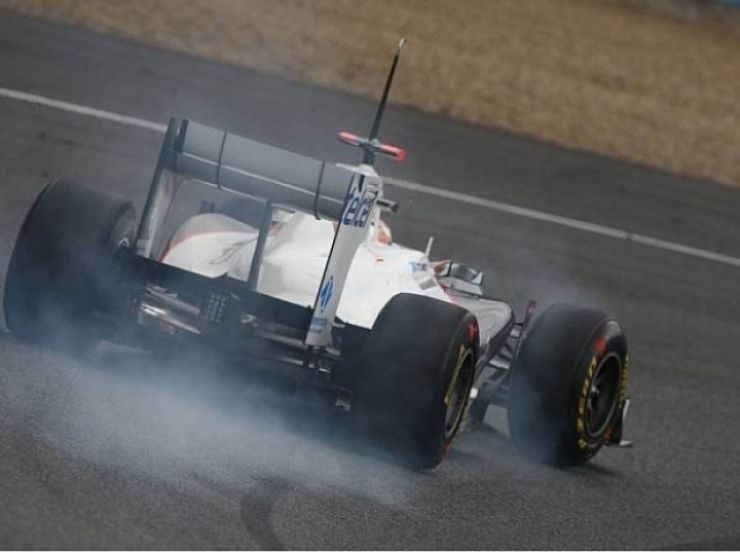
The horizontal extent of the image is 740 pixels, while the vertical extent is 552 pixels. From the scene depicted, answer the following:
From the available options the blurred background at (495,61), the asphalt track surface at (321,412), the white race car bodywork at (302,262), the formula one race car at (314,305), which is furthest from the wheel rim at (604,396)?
the blurred background at (495,61)

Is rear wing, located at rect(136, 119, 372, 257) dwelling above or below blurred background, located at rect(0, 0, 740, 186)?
below

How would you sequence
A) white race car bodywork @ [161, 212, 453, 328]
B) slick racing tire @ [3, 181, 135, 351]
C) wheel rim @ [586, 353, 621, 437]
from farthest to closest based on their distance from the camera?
wheel rim @ [586, 353, 621, 437] < white race car bodywork @ [161, 212, 453, 328] < slick racing tire @ [3, 181, 135, 351]

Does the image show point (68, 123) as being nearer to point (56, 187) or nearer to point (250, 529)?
point (56, 187)

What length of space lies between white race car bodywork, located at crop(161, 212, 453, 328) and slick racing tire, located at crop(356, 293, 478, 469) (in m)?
0.54

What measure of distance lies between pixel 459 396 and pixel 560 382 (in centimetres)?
59

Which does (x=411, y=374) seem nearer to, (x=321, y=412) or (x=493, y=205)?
(x=321, y=412)

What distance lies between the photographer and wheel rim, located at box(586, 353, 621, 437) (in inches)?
294

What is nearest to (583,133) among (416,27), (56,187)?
(416,27)

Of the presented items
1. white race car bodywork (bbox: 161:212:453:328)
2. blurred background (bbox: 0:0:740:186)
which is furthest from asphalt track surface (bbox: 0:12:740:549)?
blurred background (bbox: 0:0:740:186)

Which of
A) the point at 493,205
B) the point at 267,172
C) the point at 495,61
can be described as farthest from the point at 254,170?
the point at 495,61

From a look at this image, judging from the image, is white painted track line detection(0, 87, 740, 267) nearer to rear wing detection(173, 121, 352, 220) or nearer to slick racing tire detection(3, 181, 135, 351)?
slick racing tire detection(3, 181, 135, 351)

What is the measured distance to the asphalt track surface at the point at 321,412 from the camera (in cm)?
553

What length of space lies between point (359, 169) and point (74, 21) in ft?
36.8

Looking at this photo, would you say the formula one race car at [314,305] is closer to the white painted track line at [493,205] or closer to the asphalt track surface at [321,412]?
the asphalt track surface at [321,412]
